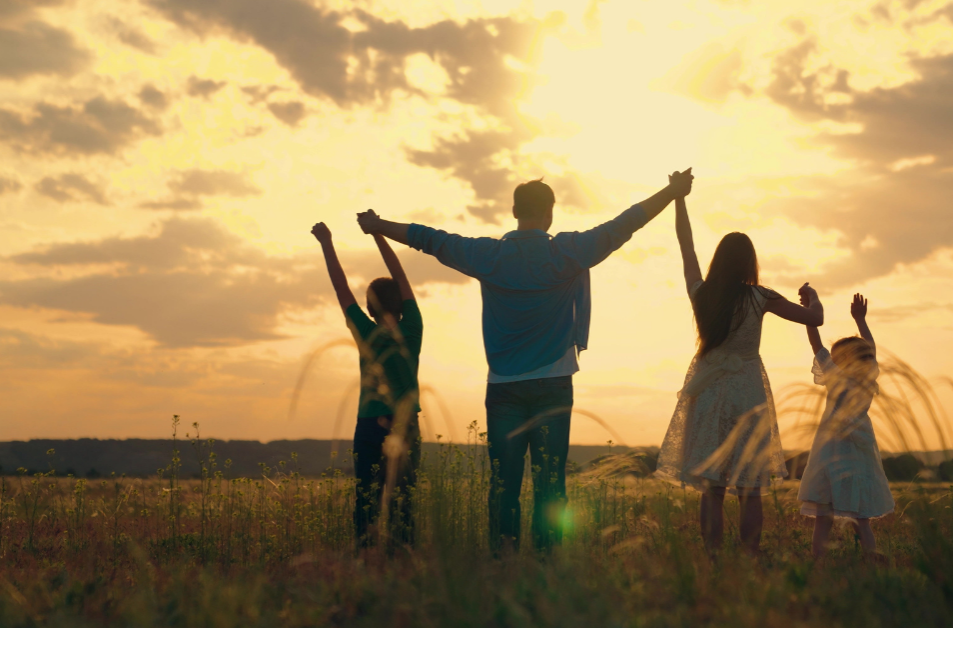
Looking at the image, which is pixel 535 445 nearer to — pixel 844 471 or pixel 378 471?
pixel 378 471

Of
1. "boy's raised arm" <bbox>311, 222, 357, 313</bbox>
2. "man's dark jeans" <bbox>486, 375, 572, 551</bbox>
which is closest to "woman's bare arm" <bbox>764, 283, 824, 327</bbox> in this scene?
"man's dark jeans" <bbox>486, 375, 572, 551</bbox>

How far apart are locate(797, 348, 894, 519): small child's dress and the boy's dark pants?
279 cm

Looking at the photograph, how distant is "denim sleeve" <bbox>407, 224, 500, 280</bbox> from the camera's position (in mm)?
4305

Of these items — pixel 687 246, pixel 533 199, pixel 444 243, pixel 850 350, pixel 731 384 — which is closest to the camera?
pixel 533 199

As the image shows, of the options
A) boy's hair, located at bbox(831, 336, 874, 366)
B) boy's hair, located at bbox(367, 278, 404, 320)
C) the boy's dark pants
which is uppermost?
boy's hair, located at bbox(367, 278, 404, 320)

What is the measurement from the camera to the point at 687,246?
463cm

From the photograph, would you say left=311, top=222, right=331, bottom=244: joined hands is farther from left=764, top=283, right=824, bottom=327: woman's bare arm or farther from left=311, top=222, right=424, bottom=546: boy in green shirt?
left=764, top=283, right=824, bottom=327: woman's bare arm

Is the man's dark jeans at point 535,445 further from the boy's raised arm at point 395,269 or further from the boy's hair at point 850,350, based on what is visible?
the boy's hair at point 850,350

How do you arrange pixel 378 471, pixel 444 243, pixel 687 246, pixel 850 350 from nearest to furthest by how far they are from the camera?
pixel 444 243 → pixel 687 246 → pixel 378 471 → pixel 850 350

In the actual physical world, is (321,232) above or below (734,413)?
above

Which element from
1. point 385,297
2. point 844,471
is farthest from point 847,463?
point 385,297

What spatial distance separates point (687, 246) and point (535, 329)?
1178 mm

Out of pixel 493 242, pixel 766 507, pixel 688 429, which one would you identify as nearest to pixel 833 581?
pixel 688 429
